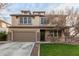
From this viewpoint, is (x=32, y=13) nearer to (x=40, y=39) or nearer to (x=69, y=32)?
(x=40, y=39)

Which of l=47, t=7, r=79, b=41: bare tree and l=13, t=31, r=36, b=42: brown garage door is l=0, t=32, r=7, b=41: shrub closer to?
l=13, t=31, r=36, b=42: brown garage door

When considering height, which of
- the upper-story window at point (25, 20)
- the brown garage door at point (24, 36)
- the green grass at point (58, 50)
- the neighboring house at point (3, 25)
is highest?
the upper-story window at point (25, 20)

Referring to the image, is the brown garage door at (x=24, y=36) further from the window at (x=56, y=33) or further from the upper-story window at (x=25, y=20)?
the window at (x=56, y=33)

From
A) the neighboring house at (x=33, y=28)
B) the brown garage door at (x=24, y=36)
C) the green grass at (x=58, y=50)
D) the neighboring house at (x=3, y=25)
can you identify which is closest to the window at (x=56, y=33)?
the neighboring house at (x=33, y=28)

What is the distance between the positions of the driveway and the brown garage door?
7 cm

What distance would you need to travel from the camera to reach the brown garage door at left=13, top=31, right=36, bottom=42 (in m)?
2.64

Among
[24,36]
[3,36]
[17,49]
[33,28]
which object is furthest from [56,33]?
[3,36]

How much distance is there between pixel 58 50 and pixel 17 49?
2.02ft

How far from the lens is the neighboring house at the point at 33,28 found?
261cm

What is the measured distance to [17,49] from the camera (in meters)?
2.61

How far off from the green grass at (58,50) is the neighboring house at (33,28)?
0.11 metres

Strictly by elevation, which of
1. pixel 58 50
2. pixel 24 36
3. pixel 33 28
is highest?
pixel 33 28

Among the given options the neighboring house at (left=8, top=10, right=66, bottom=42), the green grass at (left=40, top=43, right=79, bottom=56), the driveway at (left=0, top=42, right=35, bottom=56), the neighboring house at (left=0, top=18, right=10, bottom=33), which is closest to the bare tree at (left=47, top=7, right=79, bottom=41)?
the neighboring house at (left=8, top=10, right=66, bottom=42)

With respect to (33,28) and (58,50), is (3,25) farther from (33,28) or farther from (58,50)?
(58,50)
